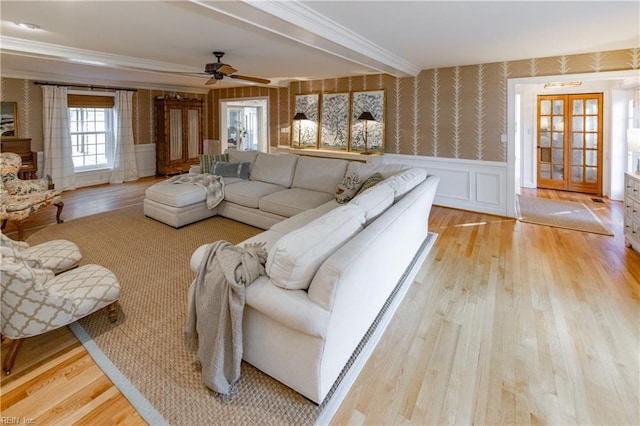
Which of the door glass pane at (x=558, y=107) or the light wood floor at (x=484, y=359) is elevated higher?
the door glass pane at (x=558, y=107)

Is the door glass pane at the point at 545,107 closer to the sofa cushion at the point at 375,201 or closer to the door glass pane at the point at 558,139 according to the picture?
the door glass pane at the point at 558,139

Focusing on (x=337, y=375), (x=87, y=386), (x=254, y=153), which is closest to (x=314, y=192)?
(x=254, y=153)

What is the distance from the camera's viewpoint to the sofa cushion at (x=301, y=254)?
5.39 ft

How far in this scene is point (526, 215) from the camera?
17.1 ft

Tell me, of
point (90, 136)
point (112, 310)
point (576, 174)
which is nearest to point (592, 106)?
point (576, 174)

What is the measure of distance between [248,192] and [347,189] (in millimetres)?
1420

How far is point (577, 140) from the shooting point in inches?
260

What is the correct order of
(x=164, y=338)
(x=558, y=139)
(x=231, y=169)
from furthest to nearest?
(x=558, y=139) < (x=231, y=169) < (x=164, y=338)

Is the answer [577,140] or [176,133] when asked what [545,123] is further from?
[176,133]

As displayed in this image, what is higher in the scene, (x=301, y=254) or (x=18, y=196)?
(x=18, y=196)

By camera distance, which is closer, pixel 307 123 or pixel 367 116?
pixel 367 116

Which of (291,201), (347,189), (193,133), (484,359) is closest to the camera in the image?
(484,359)

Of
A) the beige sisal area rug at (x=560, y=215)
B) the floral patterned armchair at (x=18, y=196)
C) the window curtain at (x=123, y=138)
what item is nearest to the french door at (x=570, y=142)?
the beige sisal area rug at (x=560, y=215)

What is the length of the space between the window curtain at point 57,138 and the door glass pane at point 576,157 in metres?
10.1
